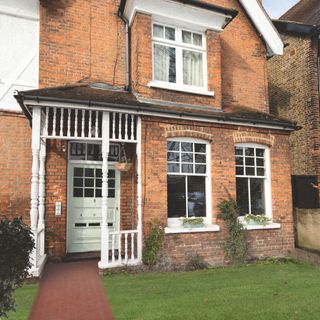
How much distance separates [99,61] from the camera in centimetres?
931

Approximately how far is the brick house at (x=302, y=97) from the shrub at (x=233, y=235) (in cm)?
421

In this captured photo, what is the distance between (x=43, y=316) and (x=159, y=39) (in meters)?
7.17

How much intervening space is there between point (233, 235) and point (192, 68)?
4685mm

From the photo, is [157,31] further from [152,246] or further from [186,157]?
[152,246]

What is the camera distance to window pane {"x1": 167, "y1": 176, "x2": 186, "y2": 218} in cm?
830

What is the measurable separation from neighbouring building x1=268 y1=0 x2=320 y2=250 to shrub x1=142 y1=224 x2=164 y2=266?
5120mm

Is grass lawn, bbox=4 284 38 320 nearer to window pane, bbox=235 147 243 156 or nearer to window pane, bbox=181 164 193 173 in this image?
window pane, bbox=181 164 193 173

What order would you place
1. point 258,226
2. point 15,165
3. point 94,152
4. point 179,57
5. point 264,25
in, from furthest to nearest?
point 264,25 < point 179,57 < point 94,152 < point 258,226 < point 15,165

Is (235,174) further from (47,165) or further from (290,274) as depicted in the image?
(47,165)

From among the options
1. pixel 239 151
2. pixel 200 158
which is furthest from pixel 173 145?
pixel 239 151

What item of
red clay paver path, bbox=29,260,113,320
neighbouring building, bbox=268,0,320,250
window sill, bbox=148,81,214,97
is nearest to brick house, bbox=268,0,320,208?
neighbouring building, bbox=268,0,320,250

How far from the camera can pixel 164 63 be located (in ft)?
30.3

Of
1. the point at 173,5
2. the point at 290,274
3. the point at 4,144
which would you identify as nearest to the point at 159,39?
the point at 173,5

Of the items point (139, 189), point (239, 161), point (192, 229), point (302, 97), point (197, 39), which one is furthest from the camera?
point (302, 97)
